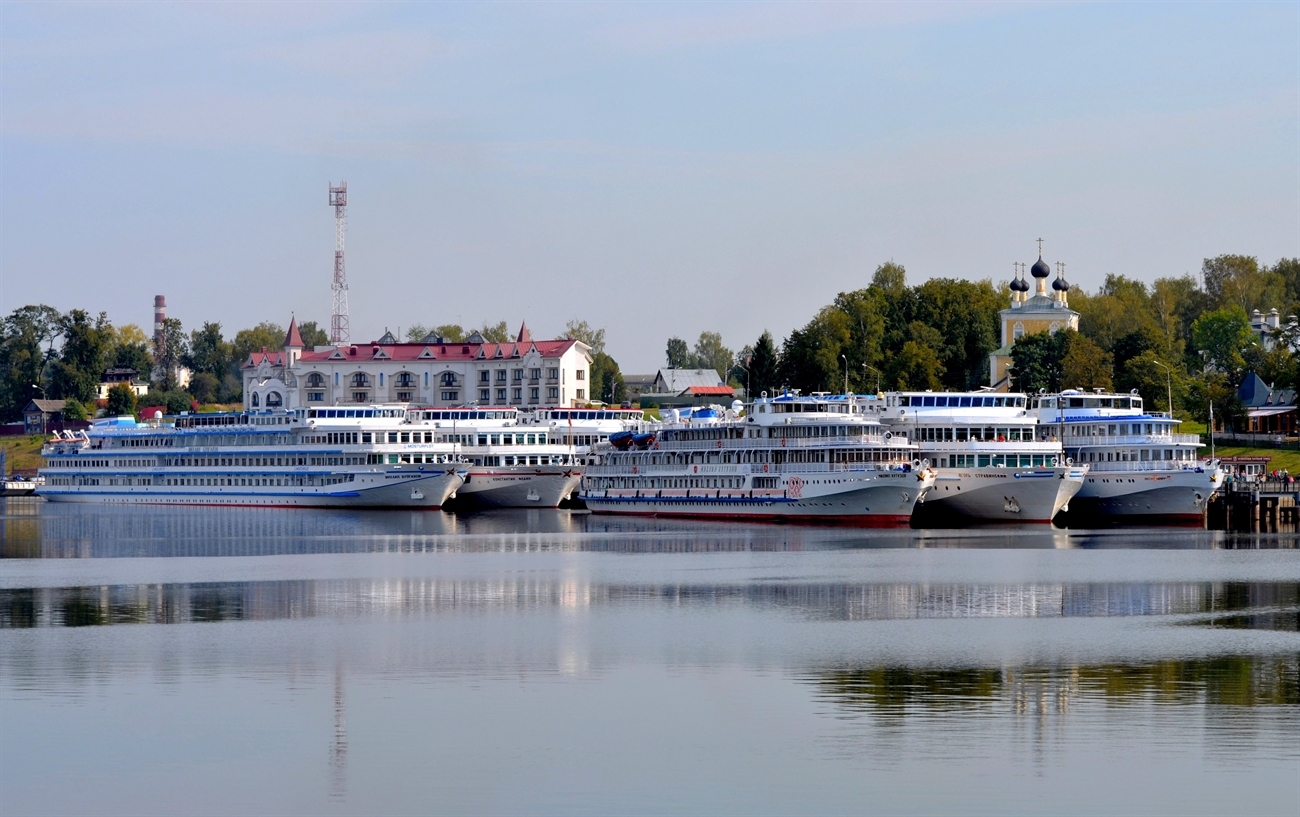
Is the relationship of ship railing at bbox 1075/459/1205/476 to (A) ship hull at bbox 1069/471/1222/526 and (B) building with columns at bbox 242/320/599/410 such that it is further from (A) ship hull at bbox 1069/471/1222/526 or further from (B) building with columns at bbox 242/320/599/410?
(B) building with columns at bbox 242/320/599/410

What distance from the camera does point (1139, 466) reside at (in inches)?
3691

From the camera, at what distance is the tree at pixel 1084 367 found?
131 m

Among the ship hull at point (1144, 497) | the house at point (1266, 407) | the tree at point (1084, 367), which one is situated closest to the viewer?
the ship hull at point (1144, 497)

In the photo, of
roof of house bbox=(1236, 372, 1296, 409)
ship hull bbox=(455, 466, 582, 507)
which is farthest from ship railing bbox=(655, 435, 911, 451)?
roof of house bbox=(1236, 372, 1296, 409)

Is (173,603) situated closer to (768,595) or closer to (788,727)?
(768,595)

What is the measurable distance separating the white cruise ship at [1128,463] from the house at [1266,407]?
37.2 metres

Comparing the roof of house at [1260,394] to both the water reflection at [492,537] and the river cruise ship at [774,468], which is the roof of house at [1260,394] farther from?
the river cruise ship at [774,468]

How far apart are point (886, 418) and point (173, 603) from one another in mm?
50608

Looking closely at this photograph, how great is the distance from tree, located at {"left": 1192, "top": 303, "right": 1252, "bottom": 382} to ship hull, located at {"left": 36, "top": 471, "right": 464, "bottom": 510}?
73.9 m

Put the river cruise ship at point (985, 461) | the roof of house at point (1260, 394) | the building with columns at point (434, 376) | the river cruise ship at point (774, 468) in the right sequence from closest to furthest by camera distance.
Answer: the river cruise ship at point (985, 461) → the river cruise ship at point (774, 468) → the roof of house at point (1260, 394) → the building with columns at point (434, 376)

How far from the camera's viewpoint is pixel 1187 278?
648 ft

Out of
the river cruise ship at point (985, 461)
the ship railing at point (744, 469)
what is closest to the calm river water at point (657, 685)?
the river cruise ship at point (985, 461)

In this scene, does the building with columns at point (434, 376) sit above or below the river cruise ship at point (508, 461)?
above

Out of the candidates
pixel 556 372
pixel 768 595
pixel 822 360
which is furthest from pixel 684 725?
pixel 556 372
